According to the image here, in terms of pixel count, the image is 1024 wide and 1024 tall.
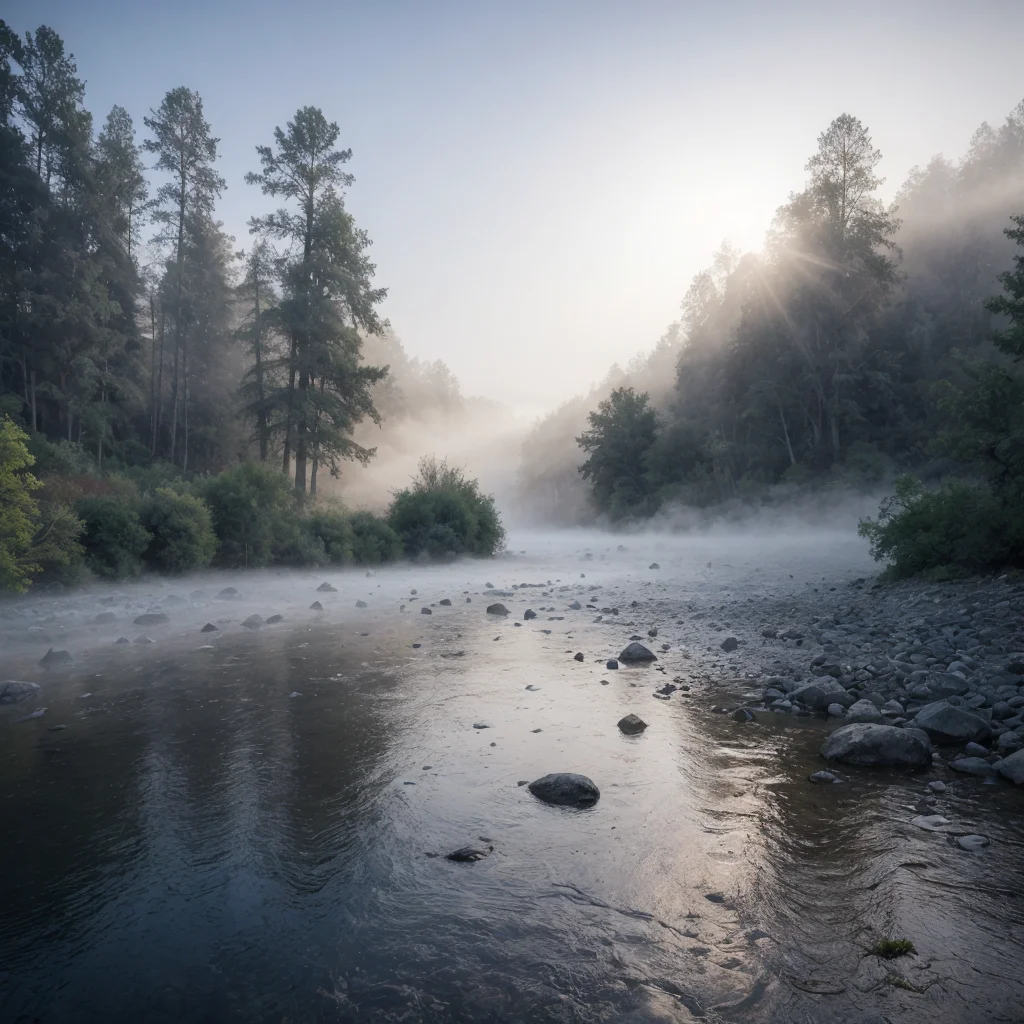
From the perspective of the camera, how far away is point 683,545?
33.0 m

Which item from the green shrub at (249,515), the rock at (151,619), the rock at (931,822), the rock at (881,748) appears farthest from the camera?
the green shrub at (249,515)

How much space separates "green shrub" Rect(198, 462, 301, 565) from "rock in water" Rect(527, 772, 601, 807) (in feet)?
56.1

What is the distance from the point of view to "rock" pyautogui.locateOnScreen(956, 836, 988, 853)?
13.8 feet

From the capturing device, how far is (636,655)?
947 centimetres

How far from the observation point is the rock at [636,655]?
9.43 m

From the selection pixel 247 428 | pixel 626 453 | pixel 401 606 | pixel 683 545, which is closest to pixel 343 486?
pixel 247 428

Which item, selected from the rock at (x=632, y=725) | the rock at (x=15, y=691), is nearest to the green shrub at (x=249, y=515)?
the rock at (x=15, y=691)

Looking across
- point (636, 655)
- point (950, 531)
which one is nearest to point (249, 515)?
point (636, 655)

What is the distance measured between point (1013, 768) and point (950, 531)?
928cm

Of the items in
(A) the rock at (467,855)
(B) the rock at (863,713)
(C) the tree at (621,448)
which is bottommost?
(A) the rock at (467,855)

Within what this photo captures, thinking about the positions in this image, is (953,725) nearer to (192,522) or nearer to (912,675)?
(912,675)

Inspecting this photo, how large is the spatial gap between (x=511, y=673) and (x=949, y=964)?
6192 mm

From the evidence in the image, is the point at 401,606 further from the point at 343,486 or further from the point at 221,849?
the point at 343,486

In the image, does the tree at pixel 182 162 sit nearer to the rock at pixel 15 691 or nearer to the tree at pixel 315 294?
the tree at pixel 315 294
